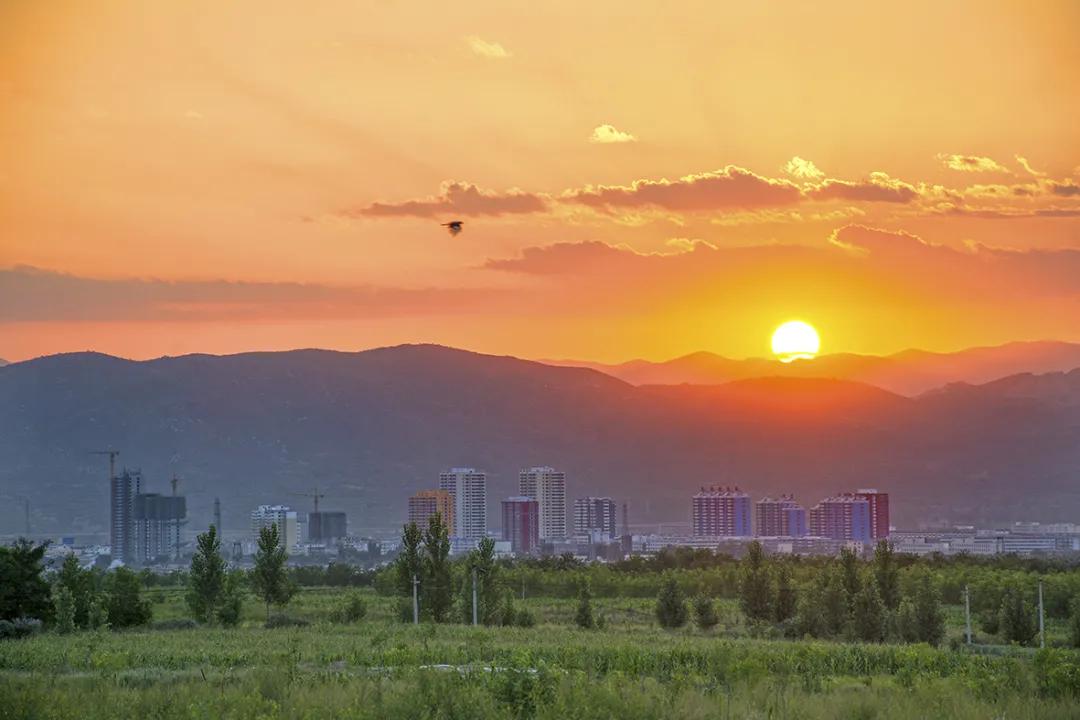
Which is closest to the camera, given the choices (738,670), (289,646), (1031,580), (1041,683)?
(1041,683)

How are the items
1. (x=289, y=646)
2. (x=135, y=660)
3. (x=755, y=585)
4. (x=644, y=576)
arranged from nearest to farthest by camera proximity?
(x=135, y=660) < (x=289, y=646) < (x=755, y=585) < (x=644, y=576)

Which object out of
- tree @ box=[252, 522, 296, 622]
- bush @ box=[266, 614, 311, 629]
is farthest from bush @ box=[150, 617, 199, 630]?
tree @ box=[252, 522, 296, 622]

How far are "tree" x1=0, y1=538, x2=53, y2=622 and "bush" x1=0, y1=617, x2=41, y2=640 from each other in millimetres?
2288

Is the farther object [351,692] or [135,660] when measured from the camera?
[135,660]

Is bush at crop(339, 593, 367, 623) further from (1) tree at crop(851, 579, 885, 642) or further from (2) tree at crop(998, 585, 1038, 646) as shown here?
(2) tree at crop(998, 585, 1038, 646)

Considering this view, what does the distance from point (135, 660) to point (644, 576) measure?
68.4 meters

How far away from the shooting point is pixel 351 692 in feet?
83.6

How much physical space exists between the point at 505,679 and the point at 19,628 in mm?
31238

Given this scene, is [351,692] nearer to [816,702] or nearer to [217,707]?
[217,707]

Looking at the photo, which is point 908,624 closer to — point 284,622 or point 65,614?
point 284,622

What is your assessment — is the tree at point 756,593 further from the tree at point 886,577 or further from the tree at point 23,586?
the tree at point 23,586

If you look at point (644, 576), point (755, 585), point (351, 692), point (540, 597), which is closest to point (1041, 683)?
point (351, 692)

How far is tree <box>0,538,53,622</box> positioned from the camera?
54.2 metres

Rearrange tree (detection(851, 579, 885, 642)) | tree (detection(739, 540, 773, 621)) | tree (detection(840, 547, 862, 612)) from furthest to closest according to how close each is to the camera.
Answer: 1. tree (detection(739, 540, 773, 621))
2. tree (detection(840, 547, 862, 612))
3. tree (detection(851, 579, 885, 642))
